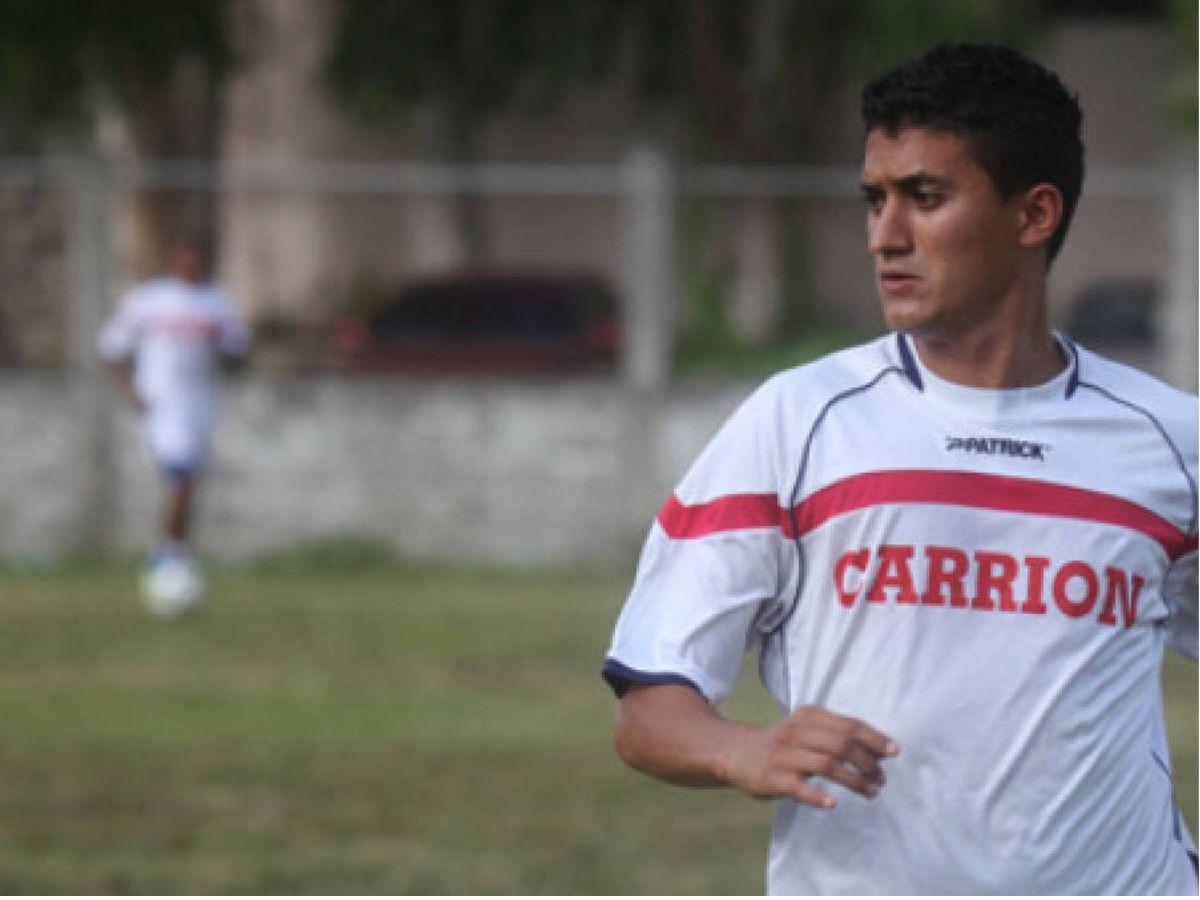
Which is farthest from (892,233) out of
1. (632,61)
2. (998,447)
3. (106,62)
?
(632,61)

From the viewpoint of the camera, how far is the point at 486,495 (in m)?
20.2

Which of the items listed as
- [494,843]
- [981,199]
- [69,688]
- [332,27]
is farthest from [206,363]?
[981,199]

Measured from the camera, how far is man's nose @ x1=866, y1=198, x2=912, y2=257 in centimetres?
401

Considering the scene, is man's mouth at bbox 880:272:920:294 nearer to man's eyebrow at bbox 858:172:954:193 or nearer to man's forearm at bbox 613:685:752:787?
man's eyebrow at bbox 858:172:954:193

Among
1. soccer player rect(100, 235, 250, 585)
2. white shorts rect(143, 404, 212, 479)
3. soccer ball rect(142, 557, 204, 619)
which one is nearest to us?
soccer ball rect(142, 557, 204, 619)

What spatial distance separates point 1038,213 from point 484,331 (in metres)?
17.2

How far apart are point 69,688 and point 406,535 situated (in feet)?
21.9

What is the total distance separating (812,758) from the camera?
3609 mm

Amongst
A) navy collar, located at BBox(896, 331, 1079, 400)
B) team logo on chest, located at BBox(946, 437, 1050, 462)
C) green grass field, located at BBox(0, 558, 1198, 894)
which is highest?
navy collar, located at BBox(896, 331, 1079, 400)

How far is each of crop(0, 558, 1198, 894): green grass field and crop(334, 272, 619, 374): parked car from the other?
2838 mm

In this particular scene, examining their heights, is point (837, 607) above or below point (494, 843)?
above

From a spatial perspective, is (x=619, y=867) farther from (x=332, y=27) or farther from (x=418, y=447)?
(x=332, y=27)

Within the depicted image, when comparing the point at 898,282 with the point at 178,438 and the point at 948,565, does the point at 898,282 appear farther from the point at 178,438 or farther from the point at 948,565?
the point at 178,438

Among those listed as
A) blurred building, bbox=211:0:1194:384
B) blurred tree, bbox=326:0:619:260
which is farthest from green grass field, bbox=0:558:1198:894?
blurred tree, bbox=326:0:619:260
